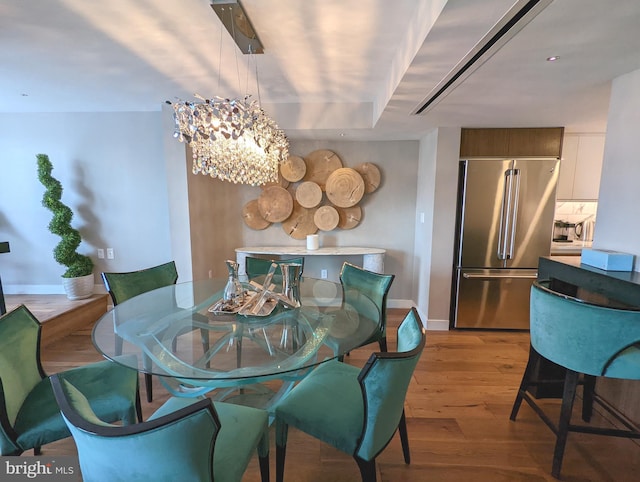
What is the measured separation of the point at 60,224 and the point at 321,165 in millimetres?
3041

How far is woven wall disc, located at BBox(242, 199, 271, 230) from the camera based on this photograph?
12.1ft

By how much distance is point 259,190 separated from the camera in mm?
3725

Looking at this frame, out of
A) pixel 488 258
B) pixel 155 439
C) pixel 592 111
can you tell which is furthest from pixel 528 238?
pixel 155 439

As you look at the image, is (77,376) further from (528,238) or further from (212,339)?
(528,238)

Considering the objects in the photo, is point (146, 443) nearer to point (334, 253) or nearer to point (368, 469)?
point (368, 469)

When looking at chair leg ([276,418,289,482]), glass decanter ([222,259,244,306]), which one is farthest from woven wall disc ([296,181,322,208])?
chair leg ([276,418,289,482])

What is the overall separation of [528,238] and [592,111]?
120 centimetres

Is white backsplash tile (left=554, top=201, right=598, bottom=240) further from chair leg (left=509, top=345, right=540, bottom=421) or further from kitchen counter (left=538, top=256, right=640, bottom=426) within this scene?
chair leg (left=509, top=345, right=540, bottom=421)

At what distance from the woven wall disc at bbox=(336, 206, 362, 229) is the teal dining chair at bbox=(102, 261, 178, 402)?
1.98 m

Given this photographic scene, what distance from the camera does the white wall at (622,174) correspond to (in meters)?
1.77

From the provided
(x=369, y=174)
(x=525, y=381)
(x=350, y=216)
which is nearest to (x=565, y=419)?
(x=525, y=381)

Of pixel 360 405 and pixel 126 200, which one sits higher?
pixel 126 200

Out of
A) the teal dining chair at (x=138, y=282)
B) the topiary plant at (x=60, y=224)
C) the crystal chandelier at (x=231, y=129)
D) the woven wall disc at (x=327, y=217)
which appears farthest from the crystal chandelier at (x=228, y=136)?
the topiary plant at (x=60, y=224)

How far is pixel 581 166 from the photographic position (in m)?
3.26
